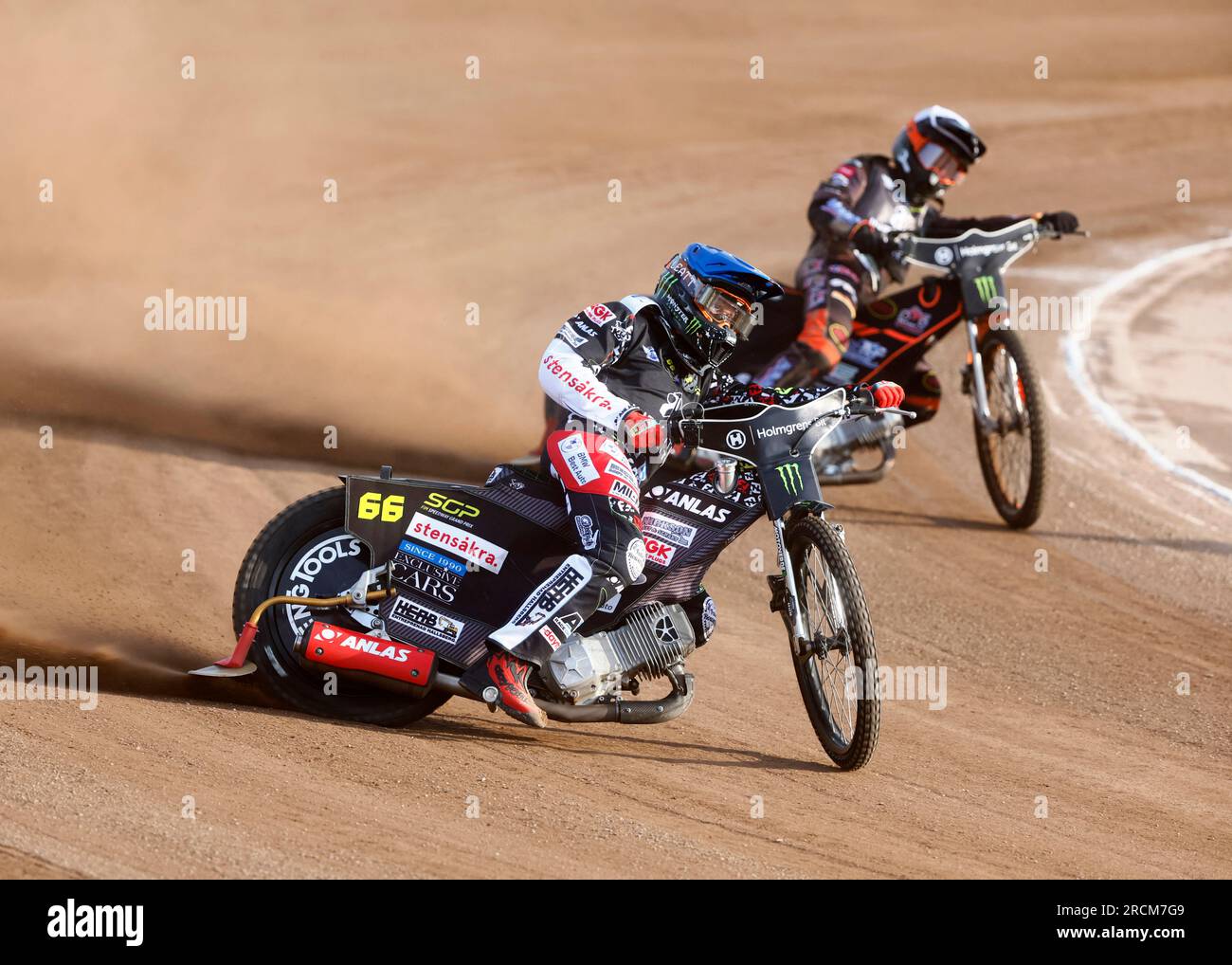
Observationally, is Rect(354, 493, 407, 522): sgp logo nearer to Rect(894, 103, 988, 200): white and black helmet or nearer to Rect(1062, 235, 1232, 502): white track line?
Rect(894, 103, 988, 200): white and black helmet

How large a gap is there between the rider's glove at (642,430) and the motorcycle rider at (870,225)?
4.07m

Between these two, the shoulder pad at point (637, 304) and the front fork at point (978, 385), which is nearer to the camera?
the shoulder pad at point (637, 304)

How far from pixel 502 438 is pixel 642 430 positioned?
208 inches

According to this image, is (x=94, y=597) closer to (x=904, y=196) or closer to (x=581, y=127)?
(x=904, y=196)

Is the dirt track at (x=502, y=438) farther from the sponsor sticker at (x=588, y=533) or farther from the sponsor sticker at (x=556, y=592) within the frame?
the sponsor sticker at (x=588, y=533)

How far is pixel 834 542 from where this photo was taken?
6.75 m

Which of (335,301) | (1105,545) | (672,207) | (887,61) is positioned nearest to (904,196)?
(1105,545)

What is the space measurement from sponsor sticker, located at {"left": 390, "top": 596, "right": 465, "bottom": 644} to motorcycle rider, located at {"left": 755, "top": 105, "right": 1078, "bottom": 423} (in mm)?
4302

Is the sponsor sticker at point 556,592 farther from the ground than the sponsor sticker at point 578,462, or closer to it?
closer to it

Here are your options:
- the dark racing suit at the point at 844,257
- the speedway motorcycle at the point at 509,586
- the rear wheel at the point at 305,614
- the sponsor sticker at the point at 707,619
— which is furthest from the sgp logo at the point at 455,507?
the dark racing suit at the point at 844,257

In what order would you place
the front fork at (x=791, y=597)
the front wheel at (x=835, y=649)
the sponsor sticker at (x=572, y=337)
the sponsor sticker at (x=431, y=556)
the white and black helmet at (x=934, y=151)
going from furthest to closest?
the white and black helmet at (x=934, y=151) → the sponsor sticker at (x=431, y=556) → the front fork at (x=791, y=597) → the sponsor sticker at (x=572, y=337) → the front wheel at (x=835, y=649)

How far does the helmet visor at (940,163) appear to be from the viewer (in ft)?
37.0

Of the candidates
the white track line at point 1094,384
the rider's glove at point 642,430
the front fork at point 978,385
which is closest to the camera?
the rider's glove at point 642,430

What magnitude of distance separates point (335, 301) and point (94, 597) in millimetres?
7099
